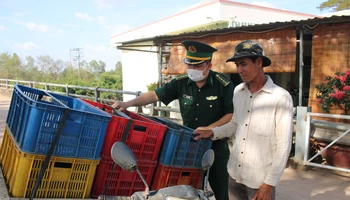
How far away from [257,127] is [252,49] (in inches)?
21.0

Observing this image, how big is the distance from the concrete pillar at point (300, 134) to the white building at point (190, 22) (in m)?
9.02

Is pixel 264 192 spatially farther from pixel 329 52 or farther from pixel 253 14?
pixel 253 14

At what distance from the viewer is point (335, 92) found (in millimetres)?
5711

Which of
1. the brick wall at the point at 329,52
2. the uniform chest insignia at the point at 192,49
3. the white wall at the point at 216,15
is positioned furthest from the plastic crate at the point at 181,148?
the white wall at the point at 216,15

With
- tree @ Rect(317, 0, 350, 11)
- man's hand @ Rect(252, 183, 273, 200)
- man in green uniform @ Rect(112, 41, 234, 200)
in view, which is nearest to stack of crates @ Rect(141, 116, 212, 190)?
man in green uniform @ Rect(112, 41, 234, 200)

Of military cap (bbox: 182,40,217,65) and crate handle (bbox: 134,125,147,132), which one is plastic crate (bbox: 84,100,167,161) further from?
military cap (bbox: 182,40,217,65)

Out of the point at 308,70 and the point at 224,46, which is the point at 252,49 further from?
the point at 308,70

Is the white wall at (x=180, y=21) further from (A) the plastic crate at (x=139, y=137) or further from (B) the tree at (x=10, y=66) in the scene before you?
(B) the tree at (x=10, y=66)

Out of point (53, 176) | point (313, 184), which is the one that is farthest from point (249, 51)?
point (313, 184)

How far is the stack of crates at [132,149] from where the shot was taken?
7.16 ft

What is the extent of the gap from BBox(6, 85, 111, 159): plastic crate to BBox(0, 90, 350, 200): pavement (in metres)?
3.19

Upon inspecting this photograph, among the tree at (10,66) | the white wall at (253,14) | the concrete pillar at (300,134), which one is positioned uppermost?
the white wall at (253,14)

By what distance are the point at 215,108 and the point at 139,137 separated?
0.89m

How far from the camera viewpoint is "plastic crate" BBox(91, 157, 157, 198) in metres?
2.21
